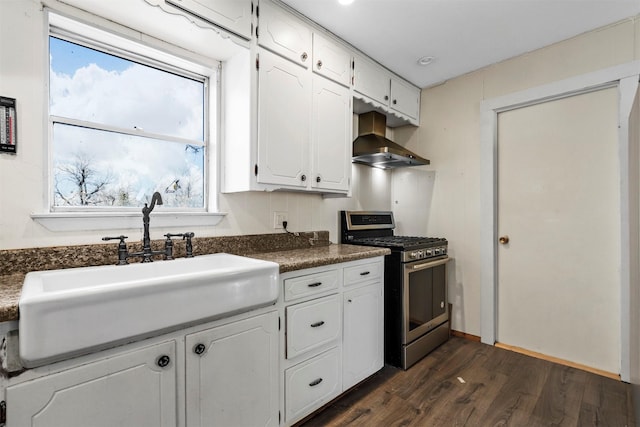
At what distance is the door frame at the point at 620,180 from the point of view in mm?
2018

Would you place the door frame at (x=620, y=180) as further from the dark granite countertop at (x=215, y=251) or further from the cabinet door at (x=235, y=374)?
the cabinet door at (x=235, y=374)

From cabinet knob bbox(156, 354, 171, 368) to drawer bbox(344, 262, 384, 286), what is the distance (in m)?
1.05

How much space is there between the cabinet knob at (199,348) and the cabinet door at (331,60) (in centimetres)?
179

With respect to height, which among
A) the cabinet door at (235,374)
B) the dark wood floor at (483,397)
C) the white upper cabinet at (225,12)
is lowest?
the dark wood floor at (483,397)

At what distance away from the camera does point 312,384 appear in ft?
5.54

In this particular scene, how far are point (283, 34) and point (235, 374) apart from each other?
189cm

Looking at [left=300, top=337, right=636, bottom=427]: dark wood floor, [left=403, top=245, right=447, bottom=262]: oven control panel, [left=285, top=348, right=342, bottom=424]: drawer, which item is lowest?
[left=300, top=337, right=636, bottom=427]: dark wood floor

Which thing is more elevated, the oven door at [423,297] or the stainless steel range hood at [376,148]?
the stainless steel range hood at [376,148]

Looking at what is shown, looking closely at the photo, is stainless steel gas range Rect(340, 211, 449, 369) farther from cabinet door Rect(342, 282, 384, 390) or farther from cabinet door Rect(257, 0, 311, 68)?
cabinet door Rect(257, 0, 311, 68)

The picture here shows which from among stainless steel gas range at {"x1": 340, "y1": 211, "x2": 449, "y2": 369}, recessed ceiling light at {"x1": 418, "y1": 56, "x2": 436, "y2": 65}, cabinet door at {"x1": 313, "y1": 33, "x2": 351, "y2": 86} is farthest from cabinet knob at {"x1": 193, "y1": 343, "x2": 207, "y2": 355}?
recessed ceiling light at {"x1": 418, "y1": 56, "x2": 436, "y2": 65}

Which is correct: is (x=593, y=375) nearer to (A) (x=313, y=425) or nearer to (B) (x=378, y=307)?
(B) (x=378, y=307)

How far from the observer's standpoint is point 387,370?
7.42ft

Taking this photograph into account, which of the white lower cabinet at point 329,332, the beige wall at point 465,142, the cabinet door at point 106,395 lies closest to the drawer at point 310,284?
the white lower cabinet at point 329,332

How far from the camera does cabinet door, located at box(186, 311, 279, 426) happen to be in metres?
1.21
